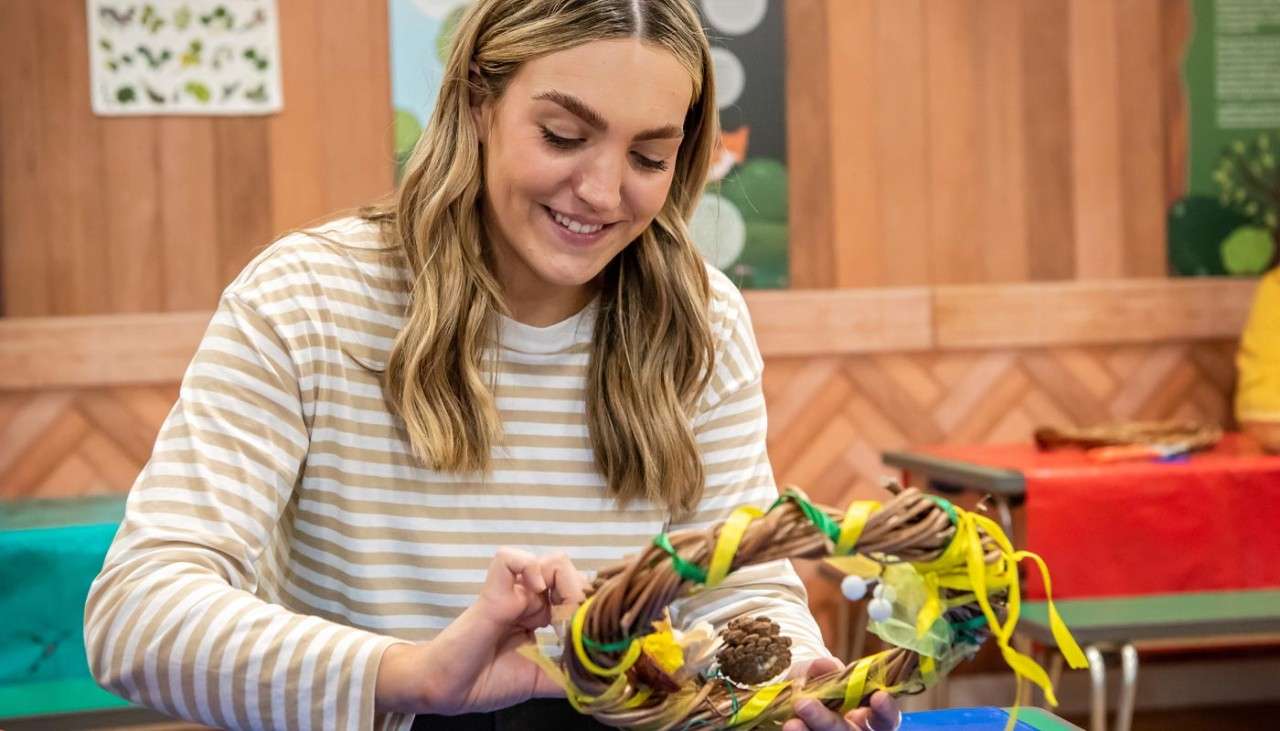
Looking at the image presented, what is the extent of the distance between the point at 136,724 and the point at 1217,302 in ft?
9.81

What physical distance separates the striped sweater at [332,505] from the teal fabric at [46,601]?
129cm

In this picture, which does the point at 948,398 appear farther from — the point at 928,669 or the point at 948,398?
the point at 928,669

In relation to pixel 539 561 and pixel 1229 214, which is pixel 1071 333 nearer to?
pixel 1229 214

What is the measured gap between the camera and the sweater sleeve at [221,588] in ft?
3.85

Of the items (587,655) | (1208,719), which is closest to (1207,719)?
(1208,719)

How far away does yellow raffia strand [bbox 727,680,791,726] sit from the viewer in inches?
44.3

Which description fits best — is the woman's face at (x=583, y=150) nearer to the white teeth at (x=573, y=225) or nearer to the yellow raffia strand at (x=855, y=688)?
the white teeth at (x=573, y=225)

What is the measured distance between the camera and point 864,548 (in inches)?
40.1

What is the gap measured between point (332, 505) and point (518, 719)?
29cm

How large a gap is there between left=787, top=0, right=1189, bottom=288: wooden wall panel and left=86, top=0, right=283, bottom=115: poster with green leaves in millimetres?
1363

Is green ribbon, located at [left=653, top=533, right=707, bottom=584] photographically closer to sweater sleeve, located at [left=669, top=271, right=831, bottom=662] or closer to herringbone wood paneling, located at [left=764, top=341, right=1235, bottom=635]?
sweater sleeve, located at [left=669, top=271, right=831, bottom=662]

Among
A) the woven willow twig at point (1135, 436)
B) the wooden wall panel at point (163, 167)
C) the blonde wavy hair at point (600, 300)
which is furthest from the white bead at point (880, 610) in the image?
the wooden wall panel at point (163, 167)

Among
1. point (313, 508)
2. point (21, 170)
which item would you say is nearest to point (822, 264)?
point (21, 170)

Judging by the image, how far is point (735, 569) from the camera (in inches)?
39.4
